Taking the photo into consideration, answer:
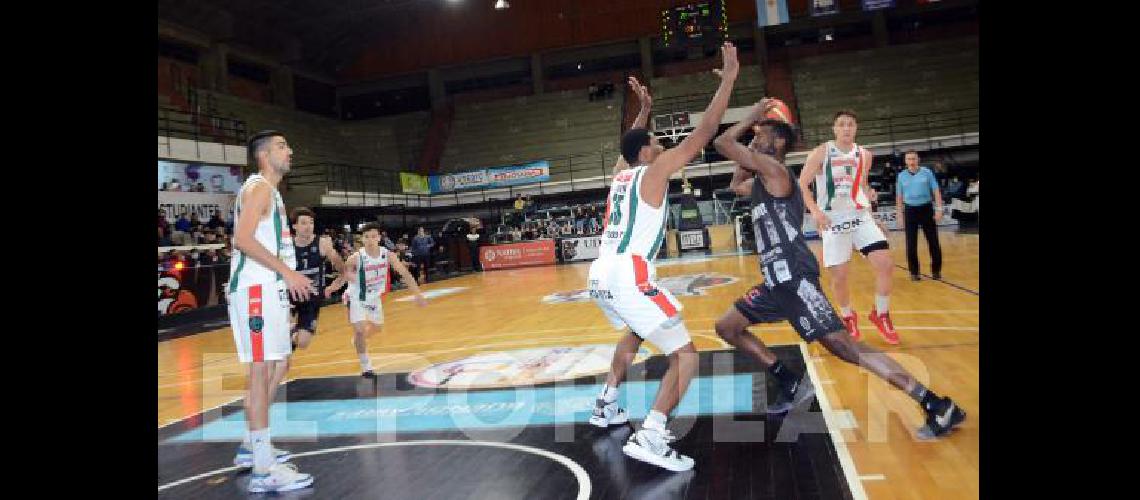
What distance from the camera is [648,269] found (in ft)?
11.2

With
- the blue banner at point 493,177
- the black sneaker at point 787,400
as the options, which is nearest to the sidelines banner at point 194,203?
the blue banner at point 493,177

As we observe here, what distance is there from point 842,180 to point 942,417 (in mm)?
2794

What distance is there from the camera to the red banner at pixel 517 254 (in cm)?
2258

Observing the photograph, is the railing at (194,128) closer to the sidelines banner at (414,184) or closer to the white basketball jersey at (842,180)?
the sidelines banner at (414,184)

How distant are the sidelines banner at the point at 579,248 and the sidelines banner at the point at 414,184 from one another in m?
6.12

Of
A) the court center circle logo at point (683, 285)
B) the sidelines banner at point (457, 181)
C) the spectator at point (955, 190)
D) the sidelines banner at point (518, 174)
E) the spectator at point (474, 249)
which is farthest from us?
the sidelines banner at point (457, 181)

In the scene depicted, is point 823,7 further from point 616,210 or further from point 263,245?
point 263,245

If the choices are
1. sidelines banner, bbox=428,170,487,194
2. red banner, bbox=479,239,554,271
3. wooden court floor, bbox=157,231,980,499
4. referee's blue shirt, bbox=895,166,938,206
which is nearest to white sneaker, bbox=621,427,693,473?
wooden court floor, bbox=157,231,980,499

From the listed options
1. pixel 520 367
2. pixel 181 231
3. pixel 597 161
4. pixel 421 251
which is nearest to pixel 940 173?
pixel 597 161

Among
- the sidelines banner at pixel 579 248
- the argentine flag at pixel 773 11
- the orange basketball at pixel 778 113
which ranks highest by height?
the argentine flag at pixel 773 11

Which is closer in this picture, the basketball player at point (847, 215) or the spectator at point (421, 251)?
the basketball player at point (847, 215)

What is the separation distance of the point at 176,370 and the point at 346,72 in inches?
1031
